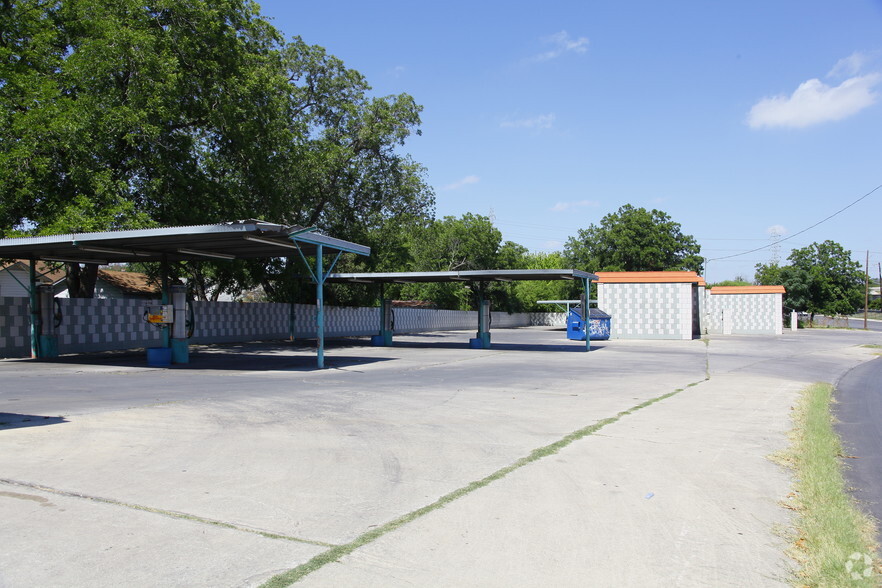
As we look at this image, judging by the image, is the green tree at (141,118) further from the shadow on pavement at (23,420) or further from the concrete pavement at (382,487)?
the shadow on pavement at (23,420)

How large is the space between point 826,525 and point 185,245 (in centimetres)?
1669

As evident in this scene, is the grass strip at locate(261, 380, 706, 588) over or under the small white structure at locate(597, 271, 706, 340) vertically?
under

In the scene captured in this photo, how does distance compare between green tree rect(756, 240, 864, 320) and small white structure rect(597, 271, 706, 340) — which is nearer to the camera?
small white structure rect(597, 271, 706, 340)

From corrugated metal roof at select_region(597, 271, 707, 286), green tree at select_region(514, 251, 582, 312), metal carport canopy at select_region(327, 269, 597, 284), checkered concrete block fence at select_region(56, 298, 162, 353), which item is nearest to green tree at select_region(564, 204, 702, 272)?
green tree at select_region(514, 251, 582, 312)

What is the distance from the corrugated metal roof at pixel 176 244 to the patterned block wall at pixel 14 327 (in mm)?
1413

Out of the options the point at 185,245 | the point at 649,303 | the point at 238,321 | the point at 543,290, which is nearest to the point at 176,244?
the point at 185,245

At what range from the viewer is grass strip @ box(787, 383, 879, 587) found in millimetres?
3885

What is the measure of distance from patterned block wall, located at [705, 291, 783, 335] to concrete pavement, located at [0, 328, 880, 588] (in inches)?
1603

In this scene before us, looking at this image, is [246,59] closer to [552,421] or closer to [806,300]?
[552,421]

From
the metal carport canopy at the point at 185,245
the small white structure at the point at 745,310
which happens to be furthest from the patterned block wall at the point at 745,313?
the metal carport canopy at the point at 185,245

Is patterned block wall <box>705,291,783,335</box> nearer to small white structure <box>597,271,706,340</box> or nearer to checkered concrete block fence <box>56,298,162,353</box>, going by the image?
small white structure <box>597,271,706,340</box>

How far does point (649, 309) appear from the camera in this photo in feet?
127

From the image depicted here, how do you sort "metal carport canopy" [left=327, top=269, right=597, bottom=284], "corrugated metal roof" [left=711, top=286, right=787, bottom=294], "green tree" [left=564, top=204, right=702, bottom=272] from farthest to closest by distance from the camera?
"green tree" [left=564, top=204, right=702, bottom=272], "corrugated metal roof" [left=711, top=286, right=787, bottom=294], "metal carport canopy" [left=327, top=269, right=597, bottom=284]

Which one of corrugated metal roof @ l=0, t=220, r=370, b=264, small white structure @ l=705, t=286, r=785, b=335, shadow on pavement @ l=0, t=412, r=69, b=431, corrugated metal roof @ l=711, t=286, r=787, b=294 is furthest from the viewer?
small white structure @ l=705, t=286, r=785, b=335
